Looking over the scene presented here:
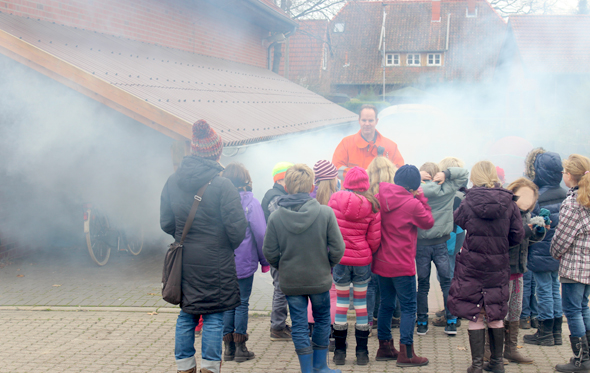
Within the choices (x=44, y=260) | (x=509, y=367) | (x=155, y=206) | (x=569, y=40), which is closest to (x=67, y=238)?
(x=44, y=260)

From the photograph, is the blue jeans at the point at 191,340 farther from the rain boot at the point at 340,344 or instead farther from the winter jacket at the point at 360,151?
the winter jacket at the point at 360,151

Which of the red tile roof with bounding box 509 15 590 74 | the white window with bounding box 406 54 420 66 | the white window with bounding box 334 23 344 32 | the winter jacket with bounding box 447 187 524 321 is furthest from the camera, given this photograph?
the white window with bounding box 334 23 344 32

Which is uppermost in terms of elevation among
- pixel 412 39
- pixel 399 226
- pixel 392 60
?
pixel 412 39

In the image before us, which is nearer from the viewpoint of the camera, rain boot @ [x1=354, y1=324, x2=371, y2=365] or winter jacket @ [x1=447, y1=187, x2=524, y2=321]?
winter jacket @ [x1=447, y1=187, x2=524, y2=321]

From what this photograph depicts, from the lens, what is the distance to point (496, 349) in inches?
152

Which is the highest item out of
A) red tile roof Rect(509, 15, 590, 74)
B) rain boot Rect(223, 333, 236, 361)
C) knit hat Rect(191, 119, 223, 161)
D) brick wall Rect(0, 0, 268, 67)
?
red tile roof Rect(509, 15, 590, 74)

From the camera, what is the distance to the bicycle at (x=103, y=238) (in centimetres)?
730

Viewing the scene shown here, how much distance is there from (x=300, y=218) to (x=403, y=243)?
989 millimetres

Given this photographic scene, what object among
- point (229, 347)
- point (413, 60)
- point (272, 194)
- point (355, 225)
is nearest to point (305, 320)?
point (355, 225)

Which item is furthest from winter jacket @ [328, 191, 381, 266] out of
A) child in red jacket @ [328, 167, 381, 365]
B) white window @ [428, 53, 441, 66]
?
white window @ [428, 53, 441, 66]

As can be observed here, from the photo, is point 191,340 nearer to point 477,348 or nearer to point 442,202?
point 477,348

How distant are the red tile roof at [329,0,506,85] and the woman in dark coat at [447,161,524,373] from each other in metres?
33.0

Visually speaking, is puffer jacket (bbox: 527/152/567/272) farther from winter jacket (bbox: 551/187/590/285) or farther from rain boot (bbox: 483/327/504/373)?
rain boot (bbox: 483/327/504/373)

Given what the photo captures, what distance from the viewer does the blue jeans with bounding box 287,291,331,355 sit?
3.69m
